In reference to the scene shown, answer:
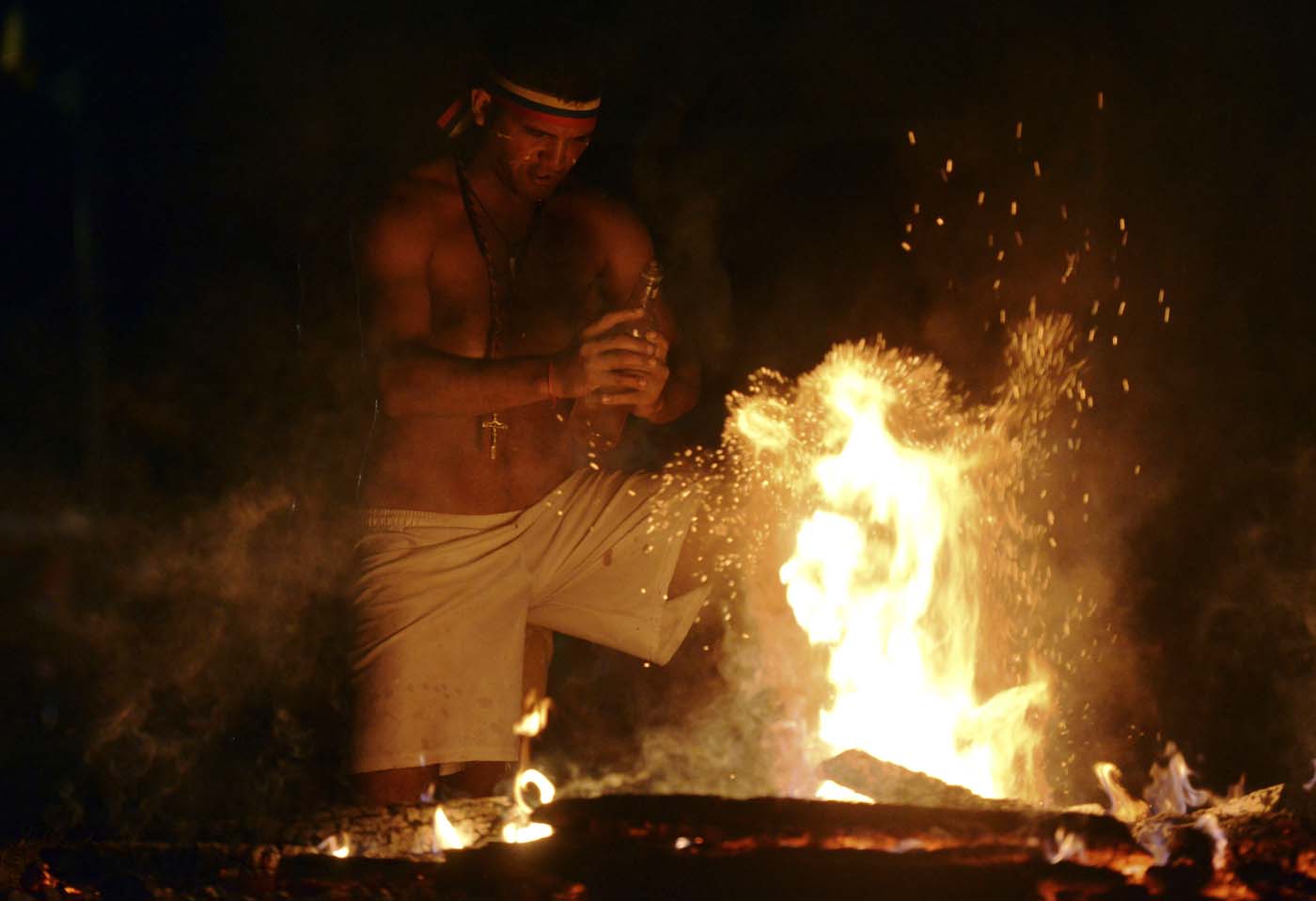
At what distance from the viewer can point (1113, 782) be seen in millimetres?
5078

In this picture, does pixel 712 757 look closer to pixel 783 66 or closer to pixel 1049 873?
pixel 1049 873

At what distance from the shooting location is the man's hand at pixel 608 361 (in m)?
4.03

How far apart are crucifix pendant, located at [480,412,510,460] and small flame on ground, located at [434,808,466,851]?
4.07ft

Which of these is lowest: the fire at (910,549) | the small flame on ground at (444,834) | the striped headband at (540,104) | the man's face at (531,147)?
the small flame on ground at (444,834)

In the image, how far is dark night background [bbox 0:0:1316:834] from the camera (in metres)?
4.94

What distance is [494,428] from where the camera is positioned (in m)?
4.52

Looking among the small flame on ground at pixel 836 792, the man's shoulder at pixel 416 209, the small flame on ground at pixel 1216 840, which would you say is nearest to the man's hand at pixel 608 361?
the man's shoulder at pixel 416 209

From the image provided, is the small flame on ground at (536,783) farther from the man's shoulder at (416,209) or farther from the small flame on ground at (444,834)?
the man's shoulder at (416,209)

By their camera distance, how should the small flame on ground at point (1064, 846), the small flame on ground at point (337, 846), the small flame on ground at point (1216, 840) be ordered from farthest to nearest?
the small flame on ground at point (337, 846)
the small flame on ground at point (1216, 840)
the small flame on ground at point (1064, 846)

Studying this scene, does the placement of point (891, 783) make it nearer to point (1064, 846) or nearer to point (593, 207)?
point (1064, 846)

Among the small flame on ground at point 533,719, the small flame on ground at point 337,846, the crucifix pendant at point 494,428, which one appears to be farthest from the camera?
the small flame on ground at point 533,719

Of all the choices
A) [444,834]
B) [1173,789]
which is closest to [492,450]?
[444,834]

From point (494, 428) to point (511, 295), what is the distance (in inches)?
20.1

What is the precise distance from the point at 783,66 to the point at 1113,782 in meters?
3.26
